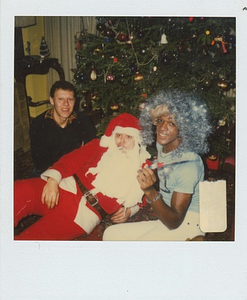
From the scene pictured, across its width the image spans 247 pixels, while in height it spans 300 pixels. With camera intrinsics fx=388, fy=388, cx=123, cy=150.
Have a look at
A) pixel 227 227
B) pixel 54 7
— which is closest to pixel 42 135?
pixel 54 7

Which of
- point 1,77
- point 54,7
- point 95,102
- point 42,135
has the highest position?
point 54,7

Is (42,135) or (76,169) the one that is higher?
(42,135)

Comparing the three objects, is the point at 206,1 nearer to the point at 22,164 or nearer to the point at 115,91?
the point at 115,91

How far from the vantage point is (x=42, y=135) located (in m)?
2.22

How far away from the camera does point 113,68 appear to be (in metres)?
2.15

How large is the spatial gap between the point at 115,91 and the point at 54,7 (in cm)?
58

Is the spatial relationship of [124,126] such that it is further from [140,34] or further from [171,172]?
[140,34]

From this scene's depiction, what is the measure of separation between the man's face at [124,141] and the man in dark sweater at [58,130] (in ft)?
0.47

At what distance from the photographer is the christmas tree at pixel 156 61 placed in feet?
→ 6.96

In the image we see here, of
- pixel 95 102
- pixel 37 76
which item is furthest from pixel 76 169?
pixel 37 76

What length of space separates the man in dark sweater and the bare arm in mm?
390

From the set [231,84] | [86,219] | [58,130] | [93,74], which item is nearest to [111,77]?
[93,74]

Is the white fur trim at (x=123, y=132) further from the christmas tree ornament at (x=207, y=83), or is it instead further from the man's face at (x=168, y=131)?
the christmas tree ornament at (x=207, y=83)

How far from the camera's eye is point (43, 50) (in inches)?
87.3
